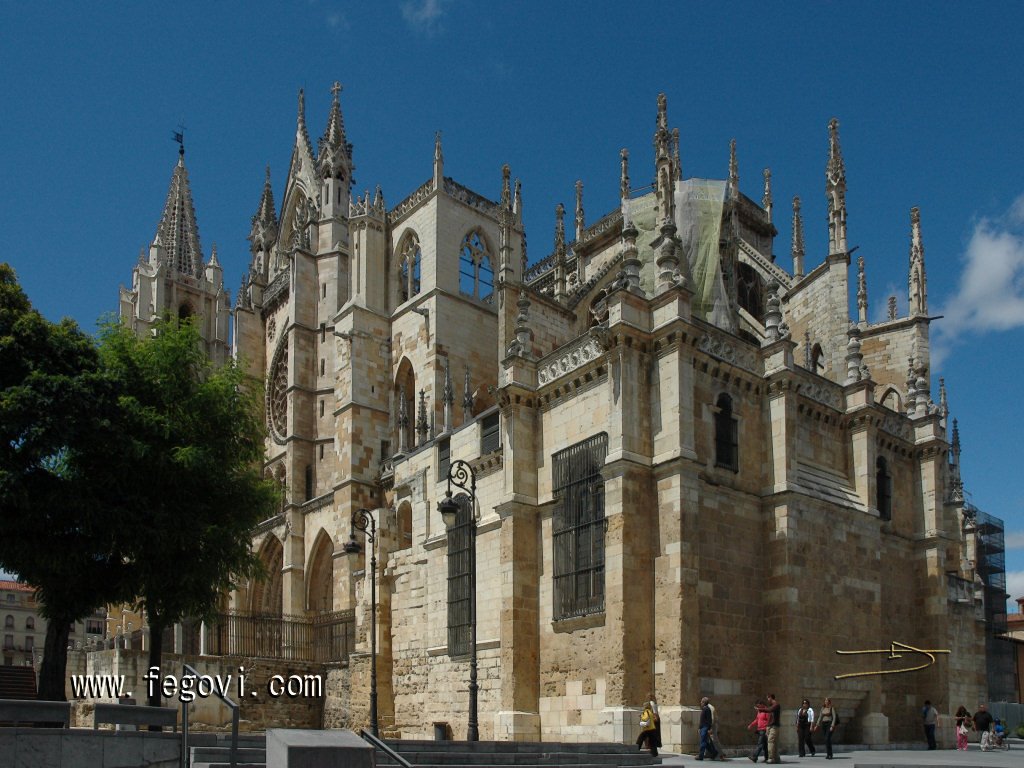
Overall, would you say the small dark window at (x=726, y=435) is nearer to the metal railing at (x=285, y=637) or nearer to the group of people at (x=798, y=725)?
the group of people at (x=798, y=725)

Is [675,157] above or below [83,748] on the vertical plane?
above

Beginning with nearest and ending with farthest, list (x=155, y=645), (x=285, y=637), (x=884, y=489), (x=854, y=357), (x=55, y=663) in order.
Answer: (x=55, y=663)
(x=155, y=645)
(x=854, y=357)
(x=884, y=489)
(x=285, y=637)

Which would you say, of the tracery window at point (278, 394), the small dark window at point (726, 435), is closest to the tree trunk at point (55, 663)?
the small dark window at point (726, 435)

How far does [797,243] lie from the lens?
34.8 metres

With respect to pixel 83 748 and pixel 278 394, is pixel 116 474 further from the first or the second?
pixel 278 394

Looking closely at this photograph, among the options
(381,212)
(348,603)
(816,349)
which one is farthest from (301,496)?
(816,349)

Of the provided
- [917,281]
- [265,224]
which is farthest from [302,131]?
[917,281]

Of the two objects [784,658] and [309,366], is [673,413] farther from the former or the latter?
[309,366]

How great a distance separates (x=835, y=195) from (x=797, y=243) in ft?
20.5

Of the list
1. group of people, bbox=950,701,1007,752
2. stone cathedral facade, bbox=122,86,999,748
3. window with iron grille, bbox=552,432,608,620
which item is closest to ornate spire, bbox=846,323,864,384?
stone cathedral facade, bbox=122,86,999,748

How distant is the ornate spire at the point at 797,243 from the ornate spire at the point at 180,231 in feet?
125

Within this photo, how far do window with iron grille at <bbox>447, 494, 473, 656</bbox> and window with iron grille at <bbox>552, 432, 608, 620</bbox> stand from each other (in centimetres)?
309

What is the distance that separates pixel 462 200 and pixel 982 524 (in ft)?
80.1

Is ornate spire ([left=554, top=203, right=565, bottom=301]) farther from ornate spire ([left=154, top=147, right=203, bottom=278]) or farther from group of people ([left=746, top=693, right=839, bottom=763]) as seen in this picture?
ornate spire ([left=154, top=147, right=203, bottom=278])
